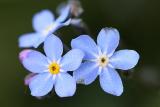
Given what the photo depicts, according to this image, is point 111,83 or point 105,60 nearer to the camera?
point 111,83

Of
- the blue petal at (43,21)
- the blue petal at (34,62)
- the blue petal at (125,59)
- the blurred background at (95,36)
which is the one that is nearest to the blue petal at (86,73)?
the blue petal at (125,59)

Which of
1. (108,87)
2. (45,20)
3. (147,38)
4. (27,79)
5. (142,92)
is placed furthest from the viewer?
(147,38)

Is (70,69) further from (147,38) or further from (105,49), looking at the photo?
(147,38)

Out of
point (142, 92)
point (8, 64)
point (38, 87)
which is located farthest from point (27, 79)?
point (8, 64)

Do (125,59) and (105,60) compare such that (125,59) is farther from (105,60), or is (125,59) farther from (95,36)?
(95,36)

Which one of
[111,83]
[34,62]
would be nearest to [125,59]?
[111,83]

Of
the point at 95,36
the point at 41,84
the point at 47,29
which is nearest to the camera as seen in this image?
the point at 41,84
